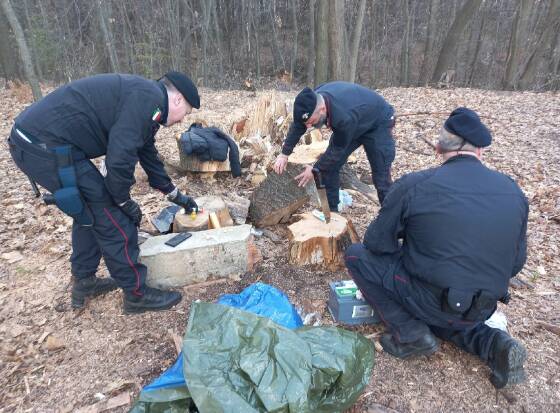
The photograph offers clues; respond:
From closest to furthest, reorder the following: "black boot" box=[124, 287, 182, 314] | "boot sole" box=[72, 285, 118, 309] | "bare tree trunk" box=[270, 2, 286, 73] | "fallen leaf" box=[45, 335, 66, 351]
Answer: "fallen leaf" box=[45, 335, 66, 351] < "black boot" box=[124, 287, 182, 314] < "boot sole" box=[72, 285, 118, 309] < "bare tree trunk" box=[270, 2, 286, 73]

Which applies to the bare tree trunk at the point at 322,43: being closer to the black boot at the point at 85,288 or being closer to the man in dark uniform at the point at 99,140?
the man in dark uniform at the point at 99,140

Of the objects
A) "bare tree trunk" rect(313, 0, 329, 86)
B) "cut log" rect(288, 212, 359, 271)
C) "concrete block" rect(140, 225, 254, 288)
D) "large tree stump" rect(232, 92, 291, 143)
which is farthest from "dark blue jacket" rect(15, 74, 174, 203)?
"bare tree trunk" rect(313, 0, 329, 86)

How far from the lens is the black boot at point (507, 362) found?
7.36ft

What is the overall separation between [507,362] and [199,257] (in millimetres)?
2303

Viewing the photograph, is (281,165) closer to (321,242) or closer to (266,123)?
(321,242)

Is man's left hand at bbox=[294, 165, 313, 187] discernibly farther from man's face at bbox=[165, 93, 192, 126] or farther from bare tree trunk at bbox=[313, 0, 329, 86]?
bare tree trunk at bbox=[313, 0, 329, 86]

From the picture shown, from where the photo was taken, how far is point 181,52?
1469cm

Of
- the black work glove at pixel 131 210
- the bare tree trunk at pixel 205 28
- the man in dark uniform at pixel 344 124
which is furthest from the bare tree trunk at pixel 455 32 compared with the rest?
the black work glove at pixel 131 210

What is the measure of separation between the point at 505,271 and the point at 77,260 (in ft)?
9.99

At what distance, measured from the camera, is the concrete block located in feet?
10.3

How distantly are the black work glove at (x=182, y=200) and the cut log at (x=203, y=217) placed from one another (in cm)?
7

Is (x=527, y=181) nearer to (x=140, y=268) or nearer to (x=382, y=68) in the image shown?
(x=140, y=268)

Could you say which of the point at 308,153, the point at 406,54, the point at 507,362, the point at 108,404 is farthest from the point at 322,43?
the point at 108,404

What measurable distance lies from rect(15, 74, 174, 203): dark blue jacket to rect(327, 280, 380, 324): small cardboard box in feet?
5.61
